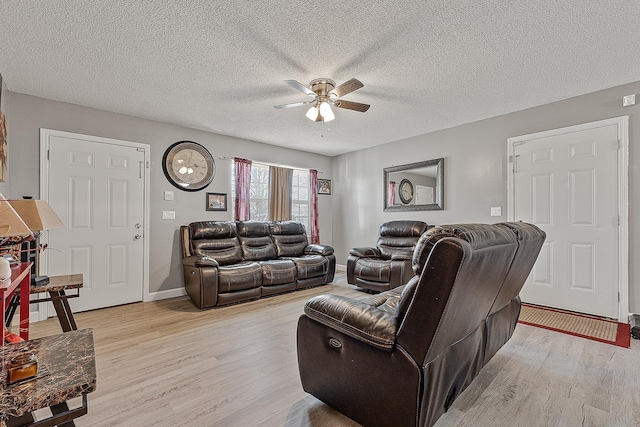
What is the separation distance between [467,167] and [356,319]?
373 cm

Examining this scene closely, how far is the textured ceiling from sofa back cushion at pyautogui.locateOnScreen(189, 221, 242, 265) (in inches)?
64.6

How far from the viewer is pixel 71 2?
6.18 feet

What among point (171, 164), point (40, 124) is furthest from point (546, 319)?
point (40, 124)

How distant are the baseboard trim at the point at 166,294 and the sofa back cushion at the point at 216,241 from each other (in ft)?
2.29

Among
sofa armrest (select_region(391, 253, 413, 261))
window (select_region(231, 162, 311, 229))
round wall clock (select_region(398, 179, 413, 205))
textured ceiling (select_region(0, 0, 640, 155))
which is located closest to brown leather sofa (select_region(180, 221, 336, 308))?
window (select_region(231, 162, 311, 229))

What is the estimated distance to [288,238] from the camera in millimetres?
5117

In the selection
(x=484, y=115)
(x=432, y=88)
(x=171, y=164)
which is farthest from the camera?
(x=171, y=164)

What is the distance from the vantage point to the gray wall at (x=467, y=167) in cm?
304

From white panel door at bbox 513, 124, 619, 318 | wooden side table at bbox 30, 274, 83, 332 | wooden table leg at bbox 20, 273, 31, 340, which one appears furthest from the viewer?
white panel door at bbox 513, 124, 619, 318

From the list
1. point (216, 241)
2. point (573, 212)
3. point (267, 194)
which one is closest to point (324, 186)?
point (267, 194)

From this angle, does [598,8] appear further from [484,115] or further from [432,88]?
[484,115]

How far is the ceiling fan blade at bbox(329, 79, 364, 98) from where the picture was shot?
2498mm

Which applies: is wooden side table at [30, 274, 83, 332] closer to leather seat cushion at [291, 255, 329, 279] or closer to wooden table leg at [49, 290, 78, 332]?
wooden table leg at [49, 290, 78, 332]

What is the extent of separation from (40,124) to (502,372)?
5.23 m
